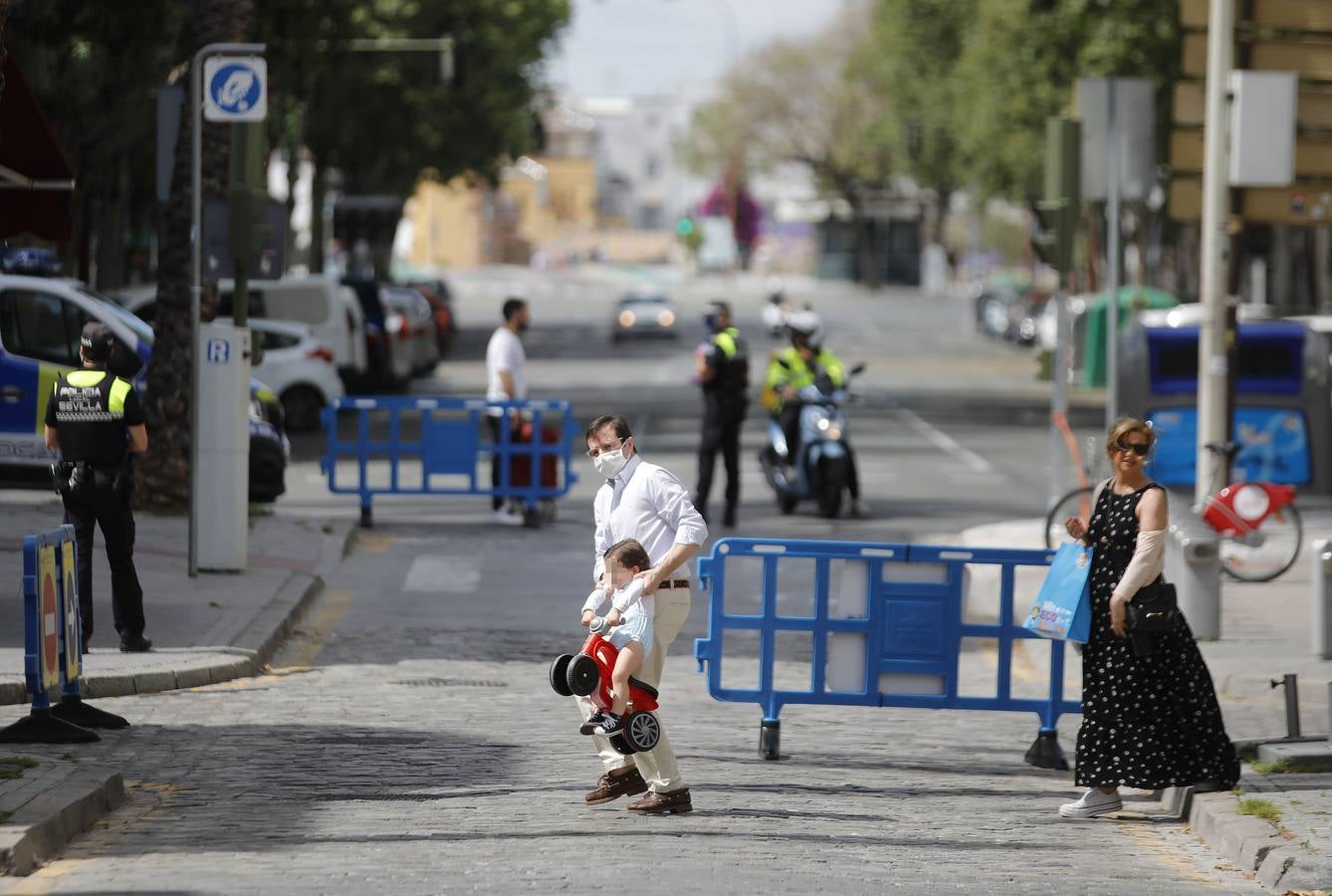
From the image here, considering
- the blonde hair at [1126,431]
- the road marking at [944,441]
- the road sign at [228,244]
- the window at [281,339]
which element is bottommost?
the road marking at [944,441]

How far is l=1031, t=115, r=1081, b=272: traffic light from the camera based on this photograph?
1647 centimetres

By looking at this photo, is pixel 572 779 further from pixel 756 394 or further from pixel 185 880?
pixel 756 394

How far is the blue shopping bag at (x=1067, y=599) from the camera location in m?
8.96

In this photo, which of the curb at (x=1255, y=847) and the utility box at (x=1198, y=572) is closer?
the curb at (x=1255, y=847)

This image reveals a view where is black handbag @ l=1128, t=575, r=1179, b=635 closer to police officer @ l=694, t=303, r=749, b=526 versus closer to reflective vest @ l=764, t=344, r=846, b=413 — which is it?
police officer @ l=694, t=303, r=749, b=526

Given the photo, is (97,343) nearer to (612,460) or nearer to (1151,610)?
(612,460)

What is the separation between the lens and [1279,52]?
16203mm

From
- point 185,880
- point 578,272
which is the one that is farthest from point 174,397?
point 578,272

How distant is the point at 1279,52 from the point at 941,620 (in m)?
7.86

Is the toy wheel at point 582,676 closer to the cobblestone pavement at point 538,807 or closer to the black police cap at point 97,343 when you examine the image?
the cobblestone pavement at point 538,807

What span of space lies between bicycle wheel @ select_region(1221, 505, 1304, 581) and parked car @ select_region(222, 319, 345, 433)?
14.1 meters

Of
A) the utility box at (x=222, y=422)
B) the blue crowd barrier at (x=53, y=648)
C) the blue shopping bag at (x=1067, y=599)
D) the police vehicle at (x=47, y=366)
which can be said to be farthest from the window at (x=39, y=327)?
the blue shopping bag at (x=1067, y=599)

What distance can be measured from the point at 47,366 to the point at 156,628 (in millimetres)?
7442

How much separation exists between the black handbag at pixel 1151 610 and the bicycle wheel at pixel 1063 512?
7.08 metres
